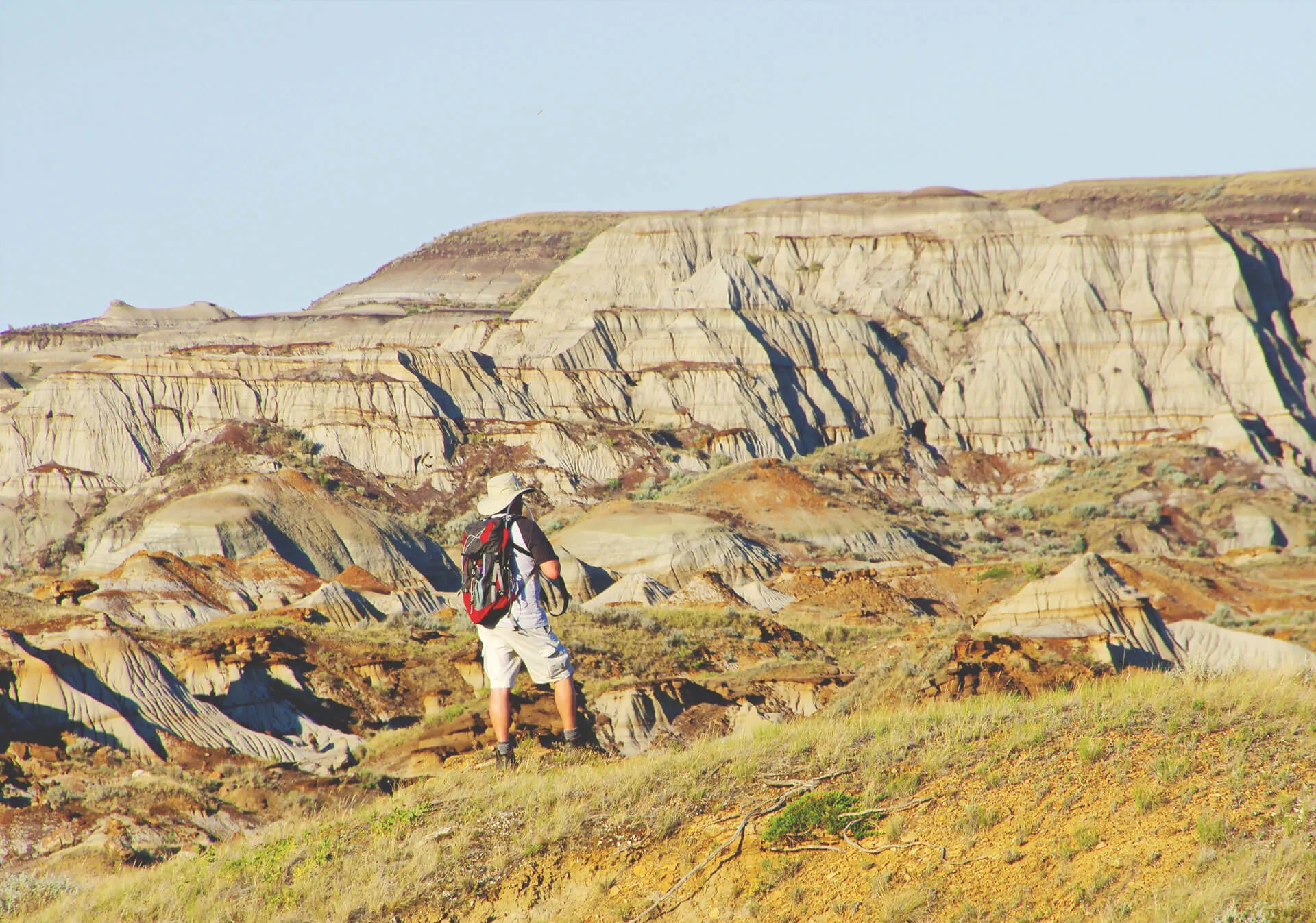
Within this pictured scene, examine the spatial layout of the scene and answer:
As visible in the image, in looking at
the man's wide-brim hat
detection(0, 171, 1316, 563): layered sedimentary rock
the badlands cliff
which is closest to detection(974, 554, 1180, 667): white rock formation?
the badlands cliff

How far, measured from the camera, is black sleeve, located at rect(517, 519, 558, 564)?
11.0 metres

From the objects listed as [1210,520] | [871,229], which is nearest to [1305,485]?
[1210,520]

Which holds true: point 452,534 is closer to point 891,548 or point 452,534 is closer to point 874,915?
point 891,548

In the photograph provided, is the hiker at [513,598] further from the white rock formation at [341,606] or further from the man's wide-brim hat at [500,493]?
the white rock formation at [341,606]

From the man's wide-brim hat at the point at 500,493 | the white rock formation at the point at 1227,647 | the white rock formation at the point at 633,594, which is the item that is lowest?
the white rock formation at the point at 633,594

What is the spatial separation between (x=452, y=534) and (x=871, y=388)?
3856 cm

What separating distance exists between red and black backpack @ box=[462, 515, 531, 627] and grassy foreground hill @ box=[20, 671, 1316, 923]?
1.40m

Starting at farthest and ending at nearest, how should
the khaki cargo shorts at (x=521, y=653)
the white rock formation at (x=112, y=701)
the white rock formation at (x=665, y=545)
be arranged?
the white rock formation at (x=665, y=545), the white rock formation at (x=112, y=701), the khaki cargo shorts at (x=521, y=653)

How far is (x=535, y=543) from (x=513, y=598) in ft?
1.63

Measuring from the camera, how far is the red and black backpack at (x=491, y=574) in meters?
11.0

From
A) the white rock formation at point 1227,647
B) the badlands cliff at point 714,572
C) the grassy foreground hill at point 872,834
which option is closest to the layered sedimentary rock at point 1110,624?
the white rock formation at point 1227,647

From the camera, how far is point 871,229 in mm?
114188

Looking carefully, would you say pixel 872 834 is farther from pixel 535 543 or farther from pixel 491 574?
pixel 491 574

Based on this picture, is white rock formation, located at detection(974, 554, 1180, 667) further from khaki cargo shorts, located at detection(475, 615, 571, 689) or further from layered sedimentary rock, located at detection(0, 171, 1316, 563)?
layered sedimentary rock, located at detection(0, 171, 1316, 563)
